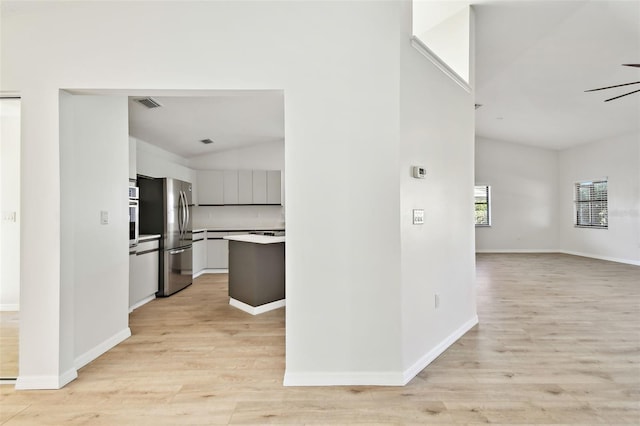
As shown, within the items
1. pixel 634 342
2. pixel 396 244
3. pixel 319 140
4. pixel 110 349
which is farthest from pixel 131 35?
pixel 634 342

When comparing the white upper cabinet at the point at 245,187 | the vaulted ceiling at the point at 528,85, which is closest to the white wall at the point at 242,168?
the white upper cabinet at the point at 245,187

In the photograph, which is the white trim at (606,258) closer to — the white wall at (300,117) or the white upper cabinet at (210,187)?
the white wall at (300,117)

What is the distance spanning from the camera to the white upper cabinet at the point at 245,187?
6.80 meters

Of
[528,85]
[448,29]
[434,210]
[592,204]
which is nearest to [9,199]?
[434,210]

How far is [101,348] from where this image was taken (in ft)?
9.27

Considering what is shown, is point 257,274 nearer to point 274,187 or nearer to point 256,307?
point 256,307

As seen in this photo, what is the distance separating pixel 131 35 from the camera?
2.32m

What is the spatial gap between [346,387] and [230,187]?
531cm

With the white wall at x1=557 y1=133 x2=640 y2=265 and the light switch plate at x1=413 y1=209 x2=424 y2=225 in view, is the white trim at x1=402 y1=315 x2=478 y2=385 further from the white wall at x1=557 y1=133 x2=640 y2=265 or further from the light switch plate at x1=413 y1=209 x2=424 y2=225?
the white wall at x1=557 y1=133 x2=640 y2=265

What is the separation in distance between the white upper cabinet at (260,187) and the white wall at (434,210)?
14.5ft

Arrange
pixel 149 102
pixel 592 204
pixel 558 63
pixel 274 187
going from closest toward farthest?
pixel 149 102 → pixel 558 63 → pixel 274 187 → pixel 592 204

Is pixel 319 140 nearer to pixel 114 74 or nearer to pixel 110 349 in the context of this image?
pixel 114 74

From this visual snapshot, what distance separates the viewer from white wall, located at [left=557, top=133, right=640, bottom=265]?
7.30 meters

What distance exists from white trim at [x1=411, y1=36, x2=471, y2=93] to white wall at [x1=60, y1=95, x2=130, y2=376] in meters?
2.73
